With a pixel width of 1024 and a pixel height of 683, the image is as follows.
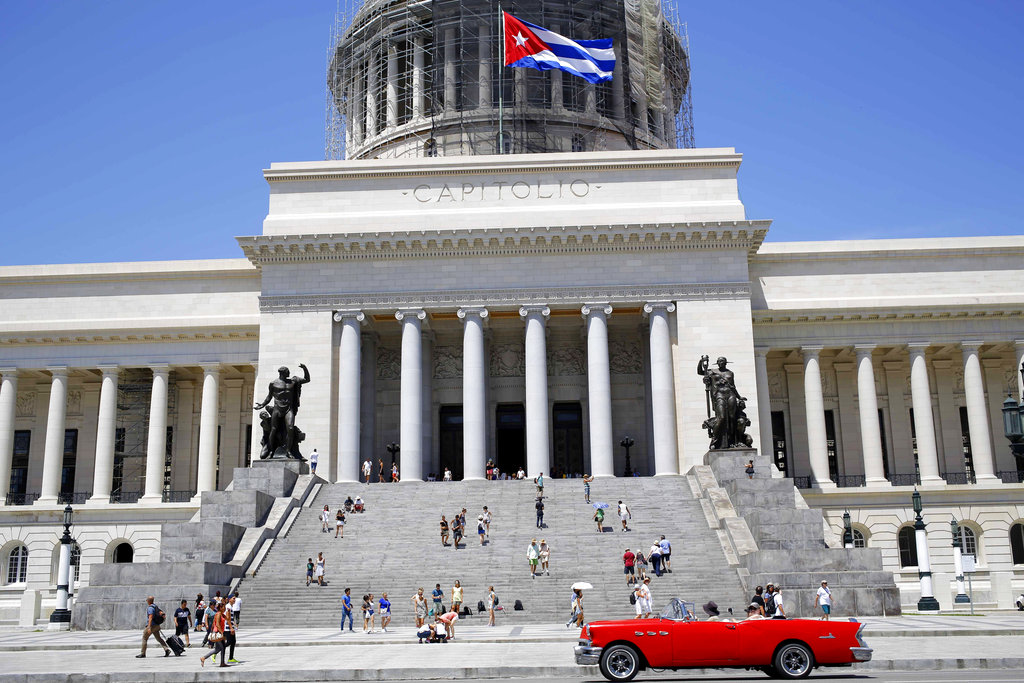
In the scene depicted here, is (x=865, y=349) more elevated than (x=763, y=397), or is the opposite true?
(x=865, y=349)

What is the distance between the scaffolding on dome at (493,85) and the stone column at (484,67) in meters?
0.09

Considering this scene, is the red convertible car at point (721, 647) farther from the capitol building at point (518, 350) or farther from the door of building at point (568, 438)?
the door of building at point (568, 438)

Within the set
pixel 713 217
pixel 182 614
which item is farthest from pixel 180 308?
pixel 182 614

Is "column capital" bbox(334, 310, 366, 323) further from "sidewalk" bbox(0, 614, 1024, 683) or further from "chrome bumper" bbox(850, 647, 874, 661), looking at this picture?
"chrome bumper" bbox(850, 647, 874, 661)

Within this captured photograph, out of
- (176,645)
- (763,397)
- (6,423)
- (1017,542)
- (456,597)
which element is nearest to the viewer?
(176,645)

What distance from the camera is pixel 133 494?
5744 cm

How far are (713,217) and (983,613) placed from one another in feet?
78.8

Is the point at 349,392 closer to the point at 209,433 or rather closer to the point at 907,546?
the point at 209,433

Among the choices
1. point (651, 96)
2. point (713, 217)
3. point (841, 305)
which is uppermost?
point (651, 96)

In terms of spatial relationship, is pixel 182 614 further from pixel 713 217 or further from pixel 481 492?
pixel 713 217

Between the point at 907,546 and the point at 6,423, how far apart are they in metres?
45.5

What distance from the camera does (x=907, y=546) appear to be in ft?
174

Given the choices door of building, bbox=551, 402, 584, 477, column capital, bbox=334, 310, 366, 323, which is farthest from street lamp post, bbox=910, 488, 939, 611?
column capital, bbox=334, 310, 366, 323

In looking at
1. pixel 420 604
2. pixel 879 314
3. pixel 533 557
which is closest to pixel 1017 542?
pixel 879 314
